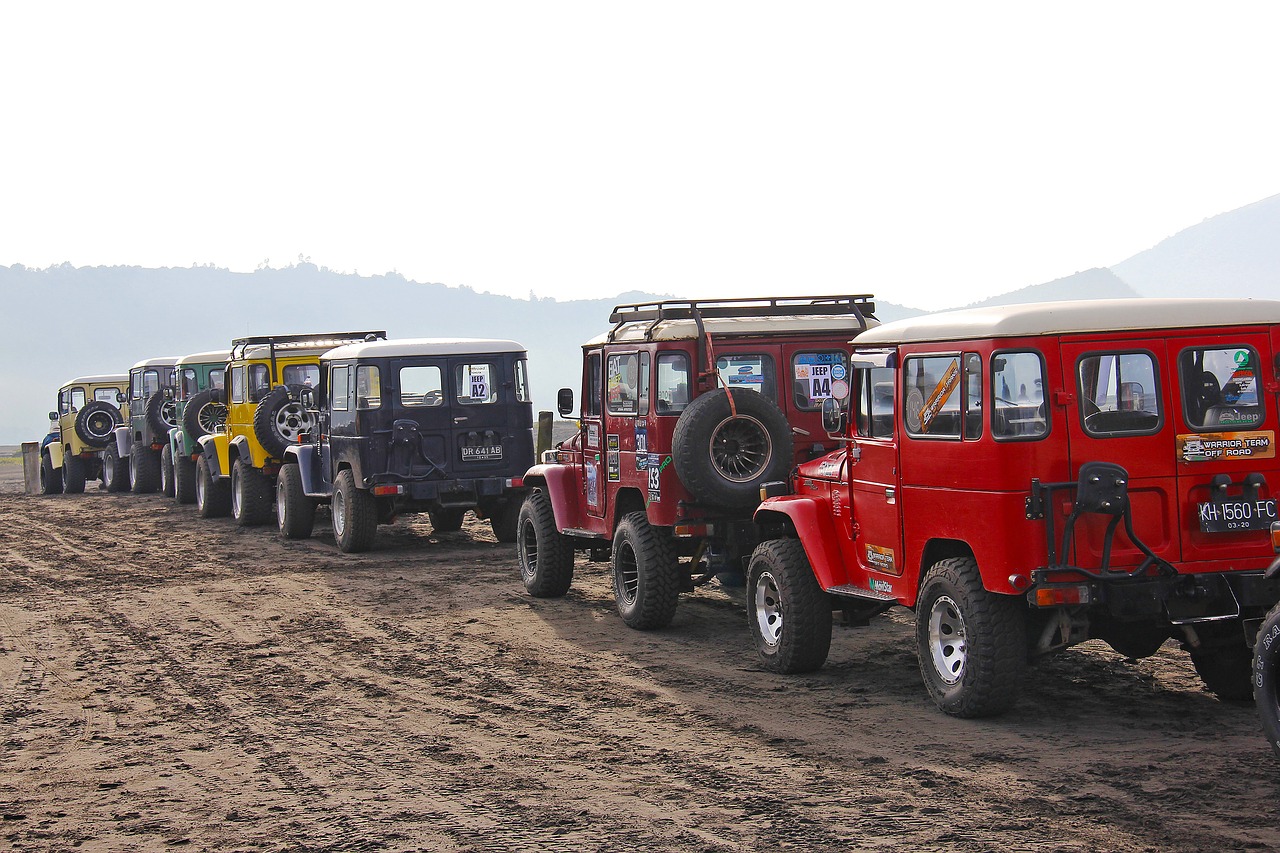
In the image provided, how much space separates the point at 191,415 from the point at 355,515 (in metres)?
8.07

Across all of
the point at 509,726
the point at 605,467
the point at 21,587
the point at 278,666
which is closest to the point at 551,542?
the point at 605,467

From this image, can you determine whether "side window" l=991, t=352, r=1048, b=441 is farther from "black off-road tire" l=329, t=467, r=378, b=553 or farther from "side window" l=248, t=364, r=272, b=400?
"side window" l=248, t=364, r=272, b=400

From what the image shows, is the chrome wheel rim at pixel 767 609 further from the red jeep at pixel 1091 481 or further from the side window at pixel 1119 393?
the side window at pixel 1119 393

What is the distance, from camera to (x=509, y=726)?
25.8 ft

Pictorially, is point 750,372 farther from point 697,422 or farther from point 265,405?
point 265,405

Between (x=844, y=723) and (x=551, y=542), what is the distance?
517cm

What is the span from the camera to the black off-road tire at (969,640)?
7.27 metres

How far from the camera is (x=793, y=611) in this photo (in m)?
8.89

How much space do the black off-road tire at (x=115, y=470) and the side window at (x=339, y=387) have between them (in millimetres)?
14078

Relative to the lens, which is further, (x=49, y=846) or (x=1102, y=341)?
(x=1102, y=341)

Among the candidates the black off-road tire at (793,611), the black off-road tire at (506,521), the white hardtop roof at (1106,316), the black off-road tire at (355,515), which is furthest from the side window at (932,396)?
the black off-road tire at (355,515)

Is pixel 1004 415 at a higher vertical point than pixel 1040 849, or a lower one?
higher

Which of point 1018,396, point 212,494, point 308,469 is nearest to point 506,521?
point 308,469

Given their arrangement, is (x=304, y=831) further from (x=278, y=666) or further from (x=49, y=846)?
(x=278, y=666)
